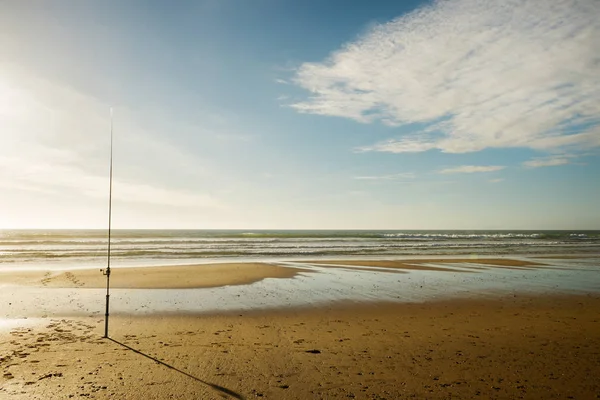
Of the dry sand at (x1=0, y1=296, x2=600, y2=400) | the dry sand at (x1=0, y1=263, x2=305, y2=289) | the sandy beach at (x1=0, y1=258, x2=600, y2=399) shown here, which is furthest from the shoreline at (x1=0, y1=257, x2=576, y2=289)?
the dry sand at (x1=0, y1=296, x2=600, y2=400)

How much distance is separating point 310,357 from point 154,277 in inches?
620

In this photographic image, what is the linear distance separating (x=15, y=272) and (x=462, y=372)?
27104 mm

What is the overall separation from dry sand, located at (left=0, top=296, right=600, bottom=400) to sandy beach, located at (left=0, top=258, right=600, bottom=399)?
4cm

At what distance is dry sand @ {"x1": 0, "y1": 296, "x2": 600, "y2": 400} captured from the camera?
6559 mm

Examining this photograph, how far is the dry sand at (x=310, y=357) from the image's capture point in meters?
6.56

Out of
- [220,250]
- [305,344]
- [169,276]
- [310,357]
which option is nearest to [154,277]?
[169,276]

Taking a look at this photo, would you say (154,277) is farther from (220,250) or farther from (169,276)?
(220,250)

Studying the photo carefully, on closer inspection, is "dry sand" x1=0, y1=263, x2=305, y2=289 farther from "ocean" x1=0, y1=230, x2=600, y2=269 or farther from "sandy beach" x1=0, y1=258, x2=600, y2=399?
"ocean" x1=0, y1=230, x2=600, y2=269

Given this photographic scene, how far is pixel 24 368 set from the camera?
7312mm

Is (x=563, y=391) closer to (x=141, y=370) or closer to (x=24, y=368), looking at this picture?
(x=141, y=370)

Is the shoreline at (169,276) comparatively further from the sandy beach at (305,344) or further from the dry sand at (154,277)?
the sandy beach at (305,344)

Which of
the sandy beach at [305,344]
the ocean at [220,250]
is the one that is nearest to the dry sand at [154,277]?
the sandy beach at [305,344]

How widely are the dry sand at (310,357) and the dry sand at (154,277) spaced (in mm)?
7549

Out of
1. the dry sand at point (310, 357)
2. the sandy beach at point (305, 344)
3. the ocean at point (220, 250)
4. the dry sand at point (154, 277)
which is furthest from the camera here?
the ocean at point (220, 250)
